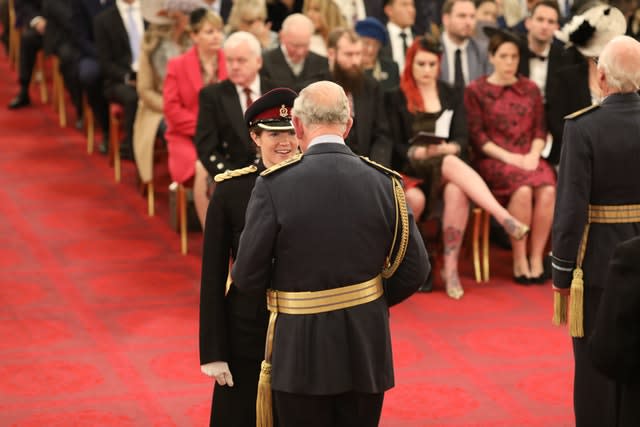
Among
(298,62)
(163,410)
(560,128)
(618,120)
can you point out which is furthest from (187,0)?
(618,120)

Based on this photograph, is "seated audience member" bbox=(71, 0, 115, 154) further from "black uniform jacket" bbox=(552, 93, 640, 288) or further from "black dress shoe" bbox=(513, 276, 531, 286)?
"black uniform jacket" bbox=(552, 93, 640, 288)

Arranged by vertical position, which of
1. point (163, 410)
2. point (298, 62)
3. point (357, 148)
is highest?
point (298, 62)

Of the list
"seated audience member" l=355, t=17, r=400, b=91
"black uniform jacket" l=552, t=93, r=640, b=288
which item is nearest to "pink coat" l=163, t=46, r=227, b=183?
"seated audience member" l=355, t=17, r=400, b=91

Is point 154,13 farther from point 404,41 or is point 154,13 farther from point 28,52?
point 28,52

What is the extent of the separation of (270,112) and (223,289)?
591mm

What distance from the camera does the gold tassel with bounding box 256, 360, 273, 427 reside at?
321 centimetres

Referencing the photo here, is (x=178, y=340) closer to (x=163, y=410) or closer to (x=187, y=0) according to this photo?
(x=163, y=410)

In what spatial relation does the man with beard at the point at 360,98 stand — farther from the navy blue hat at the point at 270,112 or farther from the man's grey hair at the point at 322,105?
the man's grey hair at the point at 322,105

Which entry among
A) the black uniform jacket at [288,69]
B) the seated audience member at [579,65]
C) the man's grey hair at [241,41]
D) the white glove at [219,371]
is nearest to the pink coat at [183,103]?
the black uniform jacket at [288,69]

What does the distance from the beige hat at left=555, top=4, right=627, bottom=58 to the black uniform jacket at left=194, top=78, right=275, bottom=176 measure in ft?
6.59

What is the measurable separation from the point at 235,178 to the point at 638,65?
58.1 inches

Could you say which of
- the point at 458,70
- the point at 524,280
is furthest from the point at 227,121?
the point at 524,280

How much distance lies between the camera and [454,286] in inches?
249

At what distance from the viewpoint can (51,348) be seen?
541 centimetres
